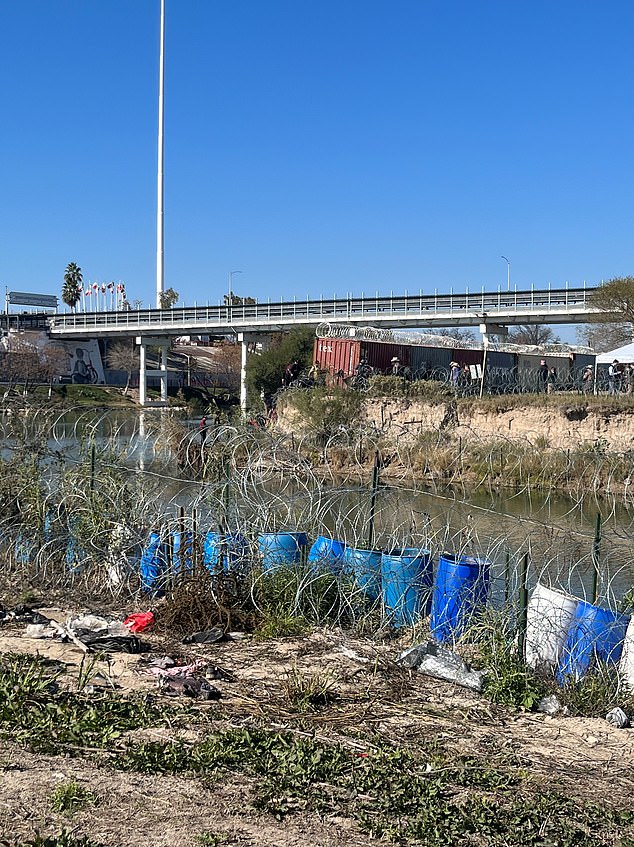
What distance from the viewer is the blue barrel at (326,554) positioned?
32.9 feet

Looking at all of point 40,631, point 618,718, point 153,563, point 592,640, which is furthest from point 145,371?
point 618,718

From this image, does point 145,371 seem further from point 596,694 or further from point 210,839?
point 210,839

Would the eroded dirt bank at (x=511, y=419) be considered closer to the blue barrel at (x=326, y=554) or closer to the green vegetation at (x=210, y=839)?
the blue barrel at (x=326, y=554)

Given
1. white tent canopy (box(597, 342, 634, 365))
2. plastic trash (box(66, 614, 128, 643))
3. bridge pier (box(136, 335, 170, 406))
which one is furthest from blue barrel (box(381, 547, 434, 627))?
bridge pier (box(136, 335, 170, 406))

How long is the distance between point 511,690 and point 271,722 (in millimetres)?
2252

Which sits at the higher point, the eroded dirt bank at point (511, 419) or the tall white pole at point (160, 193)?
the tall white pole at point (160, 193)

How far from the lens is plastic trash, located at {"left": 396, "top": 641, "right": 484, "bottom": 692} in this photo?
26.9 ft

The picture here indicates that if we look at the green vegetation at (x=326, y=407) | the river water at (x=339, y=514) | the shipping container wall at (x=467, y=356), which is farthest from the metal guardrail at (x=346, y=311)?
the river water at (x=339, y=514)

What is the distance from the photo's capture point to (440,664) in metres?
8.40

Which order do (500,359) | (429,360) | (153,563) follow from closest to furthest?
1. (153,563)
2. (429,360)
3. (500,359)

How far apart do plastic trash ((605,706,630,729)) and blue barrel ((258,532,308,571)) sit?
3.75 metres

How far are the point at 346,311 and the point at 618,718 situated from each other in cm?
5681

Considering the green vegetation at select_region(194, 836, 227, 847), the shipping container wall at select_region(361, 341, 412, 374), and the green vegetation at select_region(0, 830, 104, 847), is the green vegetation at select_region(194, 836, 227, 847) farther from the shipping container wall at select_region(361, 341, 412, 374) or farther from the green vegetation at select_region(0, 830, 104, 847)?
the shipping container wall at select_region(361, 341, 412, 374)

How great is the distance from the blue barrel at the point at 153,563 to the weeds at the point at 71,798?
5.14 m
